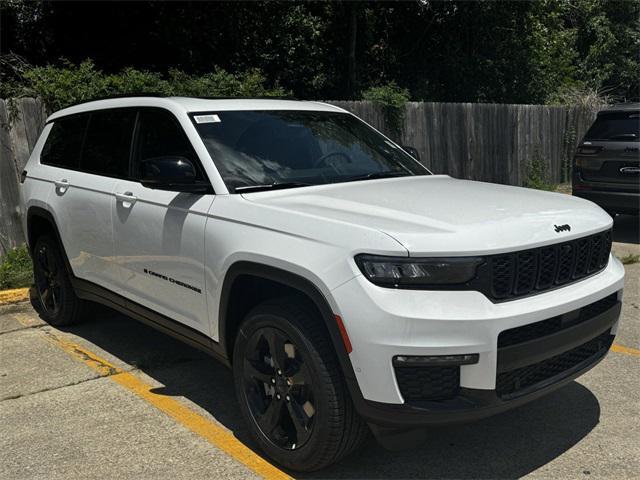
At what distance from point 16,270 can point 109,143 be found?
283 centimetres

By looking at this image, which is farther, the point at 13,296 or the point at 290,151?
the point at 13,296

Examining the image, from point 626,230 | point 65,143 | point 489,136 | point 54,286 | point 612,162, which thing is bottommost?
point 626,230

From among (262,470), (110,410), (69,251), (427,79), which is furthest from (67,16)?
(262,470)

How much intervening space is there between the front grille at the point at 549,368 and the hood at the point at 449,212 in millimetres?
567

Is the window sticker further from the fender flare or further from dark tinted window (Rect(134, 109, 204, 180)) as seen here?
the fender flare

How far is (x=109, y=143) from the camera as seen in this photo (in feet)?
16.1

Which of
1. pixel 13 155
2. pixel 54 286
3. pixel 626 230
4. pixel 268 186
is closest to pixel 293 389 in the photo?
pixel 268 186

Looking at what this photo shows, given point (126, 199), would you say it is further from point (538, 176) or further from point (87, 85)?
point (538, 176)

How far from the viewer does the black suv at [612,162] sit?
8922mm

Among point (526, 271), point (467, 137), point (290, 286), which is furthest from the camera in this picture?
point (467, 137)

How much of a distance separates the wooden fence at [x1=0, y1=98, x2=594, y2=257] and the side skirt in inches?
103

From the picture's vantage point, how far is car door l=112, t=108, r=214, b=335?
148 inches

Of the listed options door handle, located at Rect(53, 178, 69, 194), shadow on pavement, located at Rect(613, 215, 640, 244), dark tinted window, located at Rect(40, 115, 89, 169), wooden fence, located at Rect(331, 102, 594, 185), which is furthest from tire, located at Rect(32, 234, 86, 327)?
shadow on pavement, located at Rect(613, 215, 640, 244)

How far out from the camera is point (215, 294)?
11.8ft
